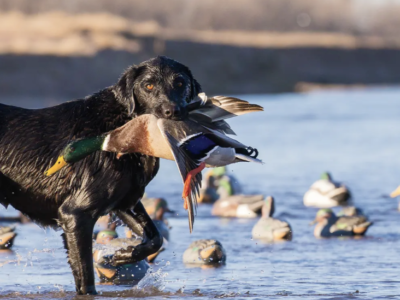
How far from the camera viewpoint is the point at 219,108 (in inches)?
232

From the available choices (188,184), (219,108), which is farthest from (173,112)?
(188,184)

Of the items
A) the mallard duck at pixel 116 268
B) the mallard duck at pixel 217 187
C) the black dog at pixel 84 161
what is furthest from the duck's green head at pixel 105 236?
the mallard duck at pixel 217 187

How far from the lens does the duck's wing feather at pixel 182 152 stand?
532 centimetres

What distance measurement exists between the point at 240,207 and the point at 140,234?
3321 millimetres

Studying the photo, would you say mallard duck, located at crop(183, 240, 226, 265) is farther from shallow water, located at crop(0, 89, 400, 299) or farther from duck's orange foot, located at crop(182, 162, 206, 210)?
duck's orange foot, located at crop(182, 162, 206, 210)

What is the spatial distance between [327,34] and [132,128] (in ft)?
128

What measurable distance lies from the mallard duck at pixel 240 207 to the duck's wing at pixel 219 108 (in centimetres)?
371

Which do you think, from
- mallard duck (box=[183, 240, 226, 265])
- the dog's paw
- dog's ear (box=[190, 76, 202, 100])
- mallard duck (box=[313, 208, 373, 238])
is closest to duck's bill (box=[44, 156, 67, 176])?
the dog's paw

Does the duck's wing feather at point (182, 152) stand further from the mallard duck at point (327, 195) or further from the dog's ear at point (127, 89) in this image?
the mallard duck at point (327, 195)

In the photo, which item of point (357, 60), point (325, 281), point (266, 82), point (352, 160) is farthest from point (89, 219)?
point (357, 60)

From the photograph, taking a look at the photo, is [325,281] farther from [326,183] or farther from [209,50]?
[209,50]

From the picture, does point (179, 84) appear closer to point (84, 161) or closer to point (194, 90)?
point (194, 90)

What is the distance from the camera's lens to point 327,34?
43594 millimetres

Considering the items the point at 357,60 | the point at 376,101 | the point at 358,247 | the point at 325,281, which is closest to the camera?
the point at 325,281
